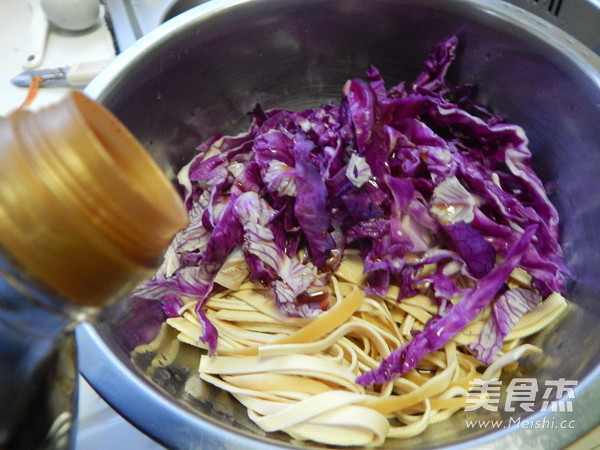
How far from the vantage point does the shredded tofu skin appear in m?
0.90

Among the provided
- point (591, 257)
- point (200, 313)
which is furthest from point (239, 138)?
point (591, 257)

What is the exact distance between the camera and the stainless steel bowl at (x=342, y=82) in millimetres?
953

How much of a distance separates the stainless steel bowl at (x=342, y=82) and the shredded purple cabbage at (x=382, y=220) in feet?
0.20

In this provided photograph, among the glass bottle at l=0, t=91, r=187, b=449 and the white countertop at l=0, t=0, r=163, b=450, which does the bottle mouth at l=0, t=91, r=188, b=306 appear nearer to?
the glass bottle at l=0, t=91, r=187, b=449

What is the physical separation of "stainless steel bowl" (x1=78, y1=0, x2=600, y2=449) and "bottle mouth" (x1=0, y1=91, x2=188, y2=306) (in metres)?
0.42

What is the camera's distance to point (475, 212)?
1102 millimetres

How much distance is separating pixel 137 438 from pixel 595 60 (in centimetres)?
113

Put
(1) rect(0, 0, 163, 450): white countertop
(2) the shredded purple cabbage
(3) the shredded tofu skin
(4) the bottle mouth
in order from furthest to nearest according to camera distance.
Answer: (1) rect(0, 0, 163, 450): white countertop → (2) the shredded purple cabbage → (3) the shredded tofu skin → (4) the bottle mouth

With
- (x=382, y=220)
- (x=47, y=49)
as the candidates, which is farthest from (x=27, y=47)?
(x=382, y=220)

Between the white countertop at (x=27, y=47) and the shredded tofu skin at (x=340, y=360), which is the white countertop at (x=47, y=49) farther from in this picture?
the shredded tofu skin at (x=340, y=360)

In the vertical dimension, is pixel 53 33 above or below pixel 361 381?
above

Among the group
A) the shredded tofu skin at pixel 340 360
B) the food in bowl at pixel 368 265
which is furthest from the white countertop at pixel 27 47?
the shredded tofu skin at pixel 340 360

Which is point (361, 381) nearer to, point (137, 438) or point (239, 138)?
point (137, 438)

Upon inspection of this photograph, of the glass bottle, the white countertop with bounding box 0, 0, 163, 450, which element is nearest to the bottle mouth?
the glass bottle
